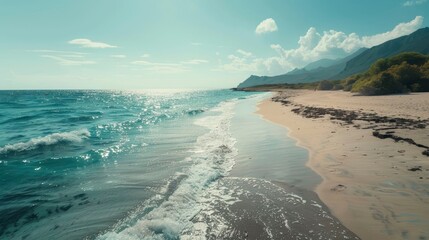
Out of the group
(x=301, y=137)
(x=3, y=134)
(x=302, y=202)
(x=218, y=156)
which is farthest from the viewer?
(x=3, y=134)

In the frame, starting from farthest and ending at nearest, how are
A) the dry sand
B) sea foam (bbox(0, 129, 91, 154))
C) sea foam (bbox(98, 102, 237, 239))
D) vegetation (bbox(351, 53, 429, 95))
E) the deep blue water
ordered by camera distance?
vegetation (bbox(351, 53, 429, 95)) < sea foam (bbox(0, 129, 91, 154)) < the deep blue water < sea foam (bbox(98, 102, 237, 239)) < the dry sand

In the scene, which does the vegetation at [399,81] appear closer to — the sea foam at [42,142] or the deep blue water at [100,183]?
the deep blue water at [100,183]

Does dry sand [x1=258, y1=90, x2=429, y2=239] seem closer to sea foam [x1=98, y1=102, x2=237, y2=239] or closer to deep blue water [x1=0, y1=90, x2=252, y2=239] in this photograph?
sea foam [x1=98, y1=102, x2=237, y2=239]

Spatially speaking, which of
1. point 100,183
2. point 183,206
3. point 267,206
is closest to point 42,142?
point 100,183

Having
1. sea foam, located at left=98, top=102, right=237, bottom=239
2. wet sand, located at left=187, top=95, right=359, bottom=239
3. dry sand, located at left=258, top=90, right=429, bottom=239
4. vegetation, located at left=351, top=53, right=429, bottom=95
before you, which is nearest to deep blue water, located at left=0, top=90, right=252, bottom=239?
sea foam, located at left=98, top=102, right=237, bottom=239

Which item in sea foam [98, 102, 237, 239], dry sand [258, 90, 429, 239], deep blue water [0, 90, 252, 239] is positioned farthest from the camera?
deep blue water [0, 90, 252, 239]

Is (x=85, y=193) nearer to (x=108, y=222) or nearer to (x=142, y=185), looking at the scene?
(x=142, y=185)

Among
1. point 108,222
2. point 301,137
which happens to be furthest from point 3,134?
point 301,137

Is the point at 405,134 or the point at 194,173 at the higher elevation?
the point at 405,134

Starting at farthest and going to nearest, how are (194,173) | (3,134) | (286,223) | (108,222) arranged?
(3,134) → (194,173) → (108,222) → (286,223)

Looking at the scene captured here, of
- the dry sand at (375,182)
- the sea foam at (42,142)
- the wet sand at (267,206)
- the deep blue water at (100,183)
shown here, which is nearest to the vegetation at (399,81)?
the dry sand at (375,182)

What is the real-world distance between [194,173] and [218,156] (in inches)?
102

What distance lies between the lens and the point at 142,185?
8828 mm

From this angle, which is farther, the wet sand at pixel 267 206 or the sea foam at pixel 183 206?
the sea foam at pixel 183 206
